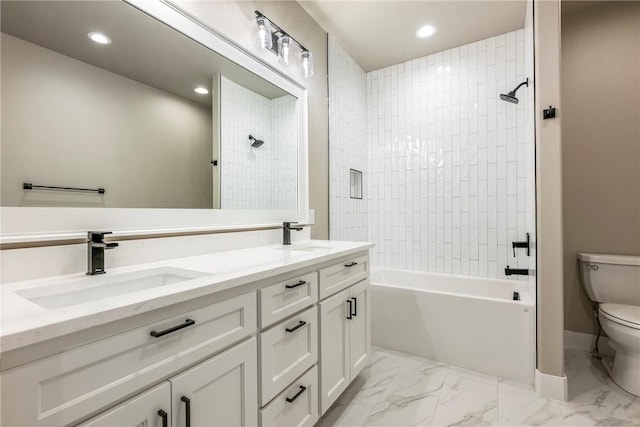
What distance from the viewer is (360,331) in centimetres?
177

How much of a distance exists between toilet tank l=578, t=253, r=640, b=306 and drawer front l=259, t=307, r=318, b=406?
213cm

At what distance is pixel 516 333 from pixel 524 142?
1.54 m

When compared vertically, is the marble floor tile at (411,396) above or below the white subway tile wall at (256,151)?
below

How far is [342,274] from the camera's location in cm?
161

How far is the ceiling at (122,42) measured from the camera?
3.20 ft

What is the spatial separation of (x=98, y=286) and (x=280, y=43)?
1.70 metres

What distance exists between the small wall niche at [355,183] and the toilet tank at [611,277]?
182 centimetres

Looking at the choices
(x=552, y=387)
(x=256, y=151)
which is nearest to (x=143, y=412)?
(x=256, y=151)

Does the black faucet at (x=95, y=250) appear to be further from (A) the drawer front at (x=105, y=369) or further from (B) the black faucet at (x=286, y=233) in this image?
(B) the black faucet at (x=286, y=233)

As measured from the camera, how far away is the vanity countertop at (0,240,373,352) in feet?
1.80

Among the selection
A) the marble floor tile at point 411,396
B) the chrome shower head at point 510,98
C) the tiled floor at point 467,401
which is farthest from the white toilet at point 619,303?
the chrome shower head at point 510,98

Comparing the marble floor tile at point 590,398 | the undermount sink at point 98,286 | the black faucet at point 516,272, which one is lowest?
the marble floor tile at point 590,398

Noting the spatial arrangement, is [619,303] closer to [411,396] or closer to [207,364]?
[411,396]

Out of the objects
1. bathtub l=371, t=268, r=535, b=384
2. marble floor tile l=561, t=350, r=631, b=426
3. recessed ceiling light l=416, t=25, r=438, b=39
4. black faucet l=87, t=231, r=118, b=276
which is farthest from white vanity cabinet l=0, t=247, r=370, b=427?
recessed ceiling light l=416, t=25, r=438, b=39
